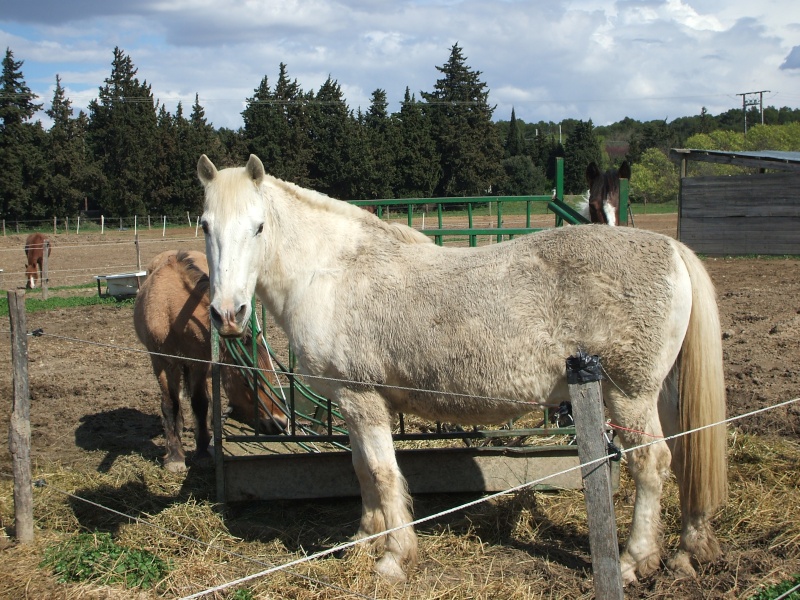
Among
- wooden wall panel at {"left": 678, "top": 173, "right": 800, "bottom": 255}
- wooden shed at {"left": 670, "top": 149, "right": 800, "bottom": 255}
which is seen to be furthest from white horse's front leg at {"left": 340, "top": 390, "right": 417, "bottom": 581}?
wooden wall panel at {"left": 678, "top": 173, "right": 800, "bottom": 255}

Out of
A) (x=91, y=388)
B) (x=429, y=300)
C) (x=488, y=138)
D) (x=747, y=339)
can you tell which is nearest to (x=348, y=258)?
(x=429, y=300)

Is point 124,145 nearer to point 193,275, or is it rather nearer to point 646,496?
point 193,275

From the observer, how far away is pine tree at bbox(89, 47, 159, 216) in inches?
1703

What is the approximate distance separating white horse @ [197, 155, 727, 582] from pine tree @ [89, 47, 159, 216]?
1673 inches

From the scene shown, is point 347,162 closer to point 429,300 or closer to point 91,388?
point 91,388

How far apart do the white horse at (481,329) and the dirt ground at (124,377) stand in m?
1.16

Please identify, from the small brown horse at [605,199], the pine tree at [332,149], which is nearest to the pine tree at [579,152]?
the pine tree at [332,149]

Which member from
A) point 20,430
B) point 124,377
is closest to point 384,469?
point 20,430

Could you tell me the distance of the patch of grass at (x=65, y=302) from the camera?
543 inches

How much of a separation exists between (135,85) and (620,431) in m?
53.2

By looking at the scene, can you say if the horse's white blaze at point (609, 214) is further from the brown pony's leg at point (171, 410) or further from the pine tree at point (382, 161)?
the pine tree at point (382, 161)

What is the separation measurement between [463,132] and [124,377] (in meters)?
43.2

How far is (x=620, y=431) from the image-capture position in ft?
11.8

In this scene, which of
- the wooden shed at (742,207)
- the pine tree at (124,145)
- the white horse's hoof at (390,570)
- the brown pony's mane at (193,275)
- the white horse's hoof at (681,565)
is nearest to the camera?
the white horse's hoof at (681,565)
